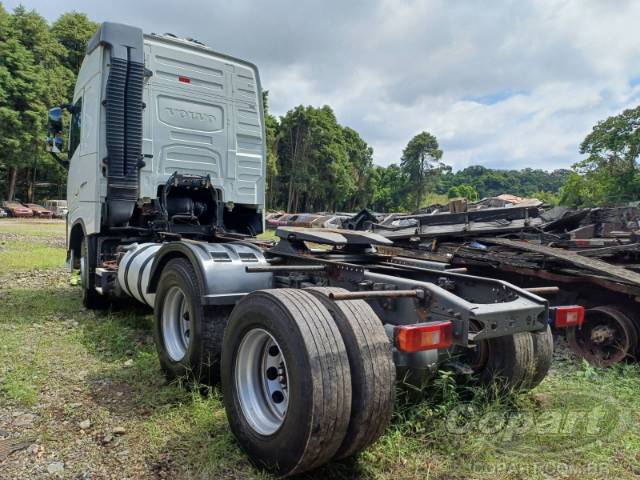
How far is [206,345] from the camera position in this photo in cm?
362

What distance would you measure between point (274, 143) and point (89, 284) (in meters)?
39.7

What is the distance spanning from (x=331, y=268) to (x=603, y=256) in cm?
365

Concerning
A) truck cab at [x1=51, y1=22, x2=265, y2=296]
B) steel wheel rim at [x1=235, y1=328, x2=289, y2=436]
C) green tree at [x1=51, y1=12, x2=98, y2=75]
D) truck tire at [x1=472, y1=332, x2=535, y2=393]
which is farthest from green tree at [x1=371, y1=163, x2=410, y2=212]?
steel wheel rim at [x1=235, y1=328, x2=289, y2=436]

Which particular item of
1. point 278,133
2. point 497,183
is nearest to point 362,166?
point 278,133

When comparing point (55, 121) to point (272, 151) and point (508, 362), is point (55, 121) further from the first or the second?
point (272, 151)

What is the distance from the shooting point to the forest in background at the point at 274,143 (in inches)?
1264

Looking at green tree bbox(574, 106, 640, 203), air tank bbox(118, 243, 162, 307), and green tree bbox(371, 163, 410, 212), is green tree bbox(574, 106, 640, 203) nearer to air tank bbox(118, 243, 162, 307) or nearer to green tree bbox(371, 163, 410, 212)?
green tree bbox(371, 163, 410, 212)

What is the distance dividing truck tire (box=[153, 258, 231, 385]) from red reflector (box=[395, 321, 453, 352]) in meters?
1.77

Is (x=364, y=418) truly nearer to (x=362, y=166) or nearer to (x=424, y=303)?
(x=424, y=303)

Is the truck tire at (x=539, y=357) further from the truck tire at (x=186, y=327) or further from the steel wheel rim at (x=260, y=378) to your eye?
the truck tire at (x=186, y=327)

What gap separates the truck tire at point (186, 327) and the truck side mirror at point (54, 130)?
146 inches

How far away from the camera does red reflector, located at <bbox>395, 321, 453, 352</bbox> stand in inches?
90.7

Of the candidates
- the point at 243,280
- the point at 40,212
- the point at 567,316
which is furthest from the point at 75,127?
the point at 40,212

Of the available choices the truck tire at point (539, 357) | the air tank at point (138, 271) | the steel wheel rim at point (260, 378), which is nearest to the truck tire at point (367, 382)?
the steel wheel rim at point (260, 378)
